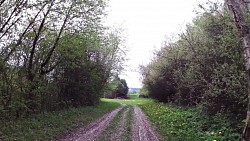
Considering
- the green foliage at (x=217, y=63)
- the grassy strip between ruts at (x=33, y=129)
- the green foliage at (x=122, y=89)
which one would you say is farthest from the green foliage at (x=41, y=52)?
the green foliage at (x=122, y=89)

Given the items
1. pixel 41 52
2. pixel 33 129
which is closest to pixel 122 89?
pixel 41 52

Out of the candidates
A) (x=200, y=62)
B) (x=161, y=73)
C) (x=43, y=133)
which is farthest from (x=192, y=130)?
(x=161, y=73)

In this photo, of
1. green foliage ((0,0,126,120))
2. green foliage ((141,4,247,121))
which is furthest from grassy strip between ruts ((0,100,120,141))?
green foliage ((141,4,247,121))

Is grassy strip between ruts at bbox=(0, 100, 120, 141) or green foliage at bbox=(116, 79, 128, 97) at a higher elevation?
green foliage at bbox=(116, 79, 128, 97)

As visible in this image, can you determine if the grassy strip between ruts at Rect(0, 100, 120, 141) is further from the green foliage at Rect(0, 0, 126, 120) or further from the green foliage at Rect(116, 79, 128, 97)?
the green foliage at Rect(116, 79, 128, 97)

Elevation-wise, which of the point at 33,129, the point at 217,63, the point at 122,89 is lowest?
the point at 33,129

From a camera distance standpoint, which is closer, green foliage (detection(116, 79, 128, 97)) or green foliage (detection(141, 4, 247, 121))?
green foliage (detection(141, 4, 247, 121))

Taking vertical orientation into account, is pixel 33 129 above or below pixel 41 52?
below

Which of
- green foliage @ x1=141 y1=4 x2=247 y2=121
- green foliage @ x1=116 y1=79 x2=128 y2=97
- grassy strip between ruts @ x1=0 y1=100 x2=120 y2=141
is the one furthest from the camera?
green foliage @ x1=116 y1=79 x2=128 y2=97

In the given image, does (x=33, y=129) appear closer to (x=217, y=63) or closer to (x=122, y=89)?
(x=217, y=63)

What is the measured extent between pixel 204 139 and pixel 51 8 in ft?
30.3

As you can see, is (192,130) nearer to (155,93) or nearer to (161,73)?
(161,73)

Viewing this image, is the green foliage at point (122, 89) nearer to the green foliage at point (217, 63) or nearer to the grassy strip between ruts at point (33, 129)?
the green foliage at point (217, 63)

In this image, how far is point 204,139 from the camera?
31.6 feet
